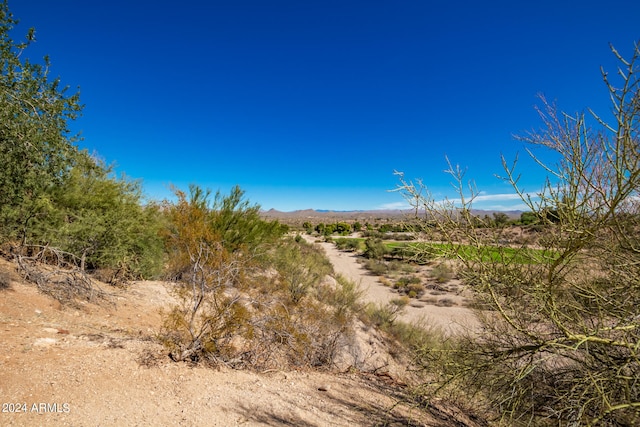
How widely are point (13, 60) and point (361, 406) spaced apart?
27.7 ft

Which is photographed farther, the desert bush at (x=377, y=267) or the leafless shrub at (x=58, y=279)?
the desert bush at (x=377, y=267)

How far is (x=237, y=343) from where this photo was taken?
21.1ft

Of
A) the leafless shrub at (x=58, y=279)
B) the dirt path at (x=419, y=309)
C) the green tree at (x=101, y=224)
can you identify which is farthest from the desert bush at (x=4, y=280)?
the dirt path at (x=419, y=309)

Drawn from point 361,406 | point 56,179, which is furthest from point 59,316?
point 361,406

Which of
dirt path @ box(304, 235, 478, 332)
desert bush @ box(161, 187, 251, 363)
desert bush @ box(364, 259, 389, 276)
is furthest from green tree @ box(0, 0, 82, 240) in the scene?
desert bush @ box(364, 259, 389, 276)

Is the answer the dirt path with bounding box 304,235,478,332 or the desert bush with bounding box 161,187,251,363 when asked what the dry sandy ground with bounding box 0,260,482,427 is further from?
the dirt path with bounding box 304,235,478,332

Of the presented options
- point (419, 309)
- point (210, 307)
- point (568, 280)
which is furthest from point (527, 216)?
point (419, 309)

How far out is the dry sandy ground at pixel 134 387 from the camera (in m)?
3.75

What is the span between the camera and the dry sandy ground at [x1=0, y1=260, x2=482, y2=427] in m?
3.75

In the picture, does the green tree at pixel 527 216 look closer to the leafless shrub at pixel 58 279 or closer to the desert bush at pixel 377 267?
the leafless shrub at pixel 58 279

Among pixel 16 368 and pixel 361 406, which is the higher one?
pixel 16 368

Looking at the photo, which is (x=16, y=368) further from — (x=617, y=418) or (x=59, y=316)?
(x=617, y=418)

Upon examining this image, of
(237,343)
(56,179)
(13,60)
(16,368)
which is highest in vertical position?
(13,60)

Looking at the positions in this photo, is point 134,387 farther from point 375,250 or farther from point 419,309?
point 375,250
